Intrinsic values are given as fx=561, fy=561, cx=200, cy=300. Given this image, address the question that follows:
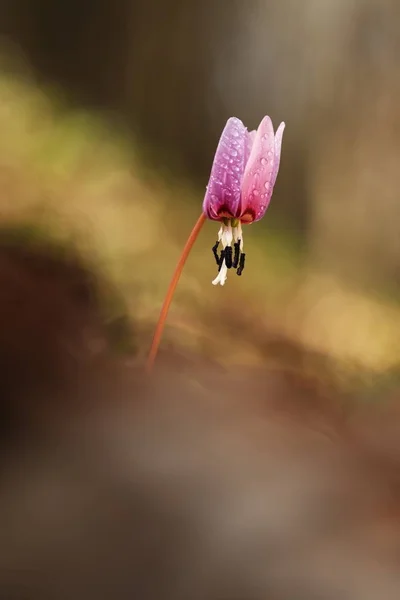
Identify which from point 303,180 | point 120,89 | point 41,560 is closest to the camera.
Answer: point 41,560

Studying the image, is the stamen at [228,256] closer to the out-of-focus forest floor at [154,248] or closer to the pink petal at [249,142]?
the out-of-focus forest floor at [154,248]

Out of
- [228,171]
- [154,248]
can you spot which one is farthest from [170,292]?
[228,171]

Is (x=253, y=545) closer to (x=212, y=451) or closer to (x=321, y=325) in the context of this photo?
(x=212, y=451)

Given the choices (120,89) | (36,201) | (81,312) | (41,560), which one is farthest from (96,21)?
(41,560)

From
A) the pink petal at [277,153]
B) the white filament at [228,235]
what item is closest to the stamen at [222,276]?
the white filament at [228,235]

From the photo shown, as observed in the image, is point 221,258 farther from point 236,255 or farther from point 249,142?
point 249,142

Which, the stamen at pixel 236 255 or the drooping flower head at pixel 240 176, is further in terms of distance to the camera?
the stamen at pixel 236 255
